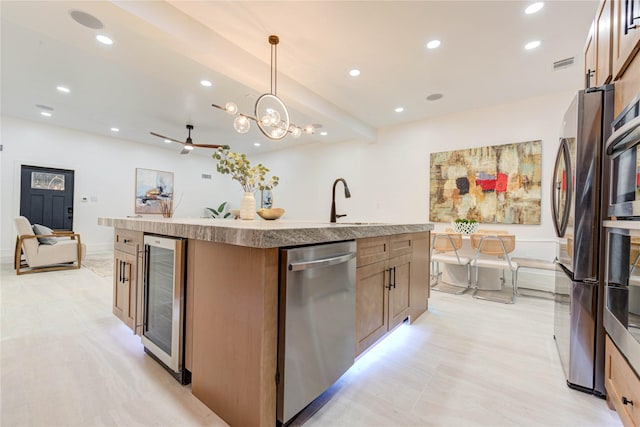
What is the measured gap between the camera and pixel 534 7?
7.59 ft

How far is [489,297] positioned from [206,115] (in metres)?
5.34

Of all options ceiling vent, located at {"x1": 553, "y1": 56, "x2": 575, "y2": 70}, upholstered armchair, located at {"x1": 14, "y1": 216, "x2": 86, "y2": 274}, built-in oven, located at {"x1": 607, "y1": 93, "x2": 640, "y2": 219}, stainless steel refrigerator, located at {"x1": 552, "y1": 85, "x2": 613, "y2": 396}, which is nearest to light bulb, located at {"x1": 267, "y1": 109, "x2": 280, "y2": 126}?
stainless steel refrigerator, located at {"x1": 552, "y1": 85, "x2": 613, "y2": 396}

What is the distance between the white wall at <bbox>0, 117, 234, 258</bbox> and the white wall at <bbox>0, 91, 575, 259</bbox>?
15 mm

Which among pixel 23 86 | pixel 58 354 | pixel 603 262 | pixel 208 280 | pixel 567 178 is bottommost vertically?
pixel 58 354

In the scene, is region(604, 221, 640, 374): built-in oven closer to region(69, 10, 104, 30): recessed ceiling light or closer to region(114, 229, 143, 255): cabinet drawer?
region(114, 229, 143, 255): cabinet drawer

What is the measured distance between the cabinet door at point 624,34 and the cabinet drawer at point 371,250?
1449 mm

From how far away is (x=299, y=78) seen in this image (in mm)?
3664

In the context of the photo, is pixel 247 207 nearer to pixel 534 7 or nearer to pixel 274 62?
pixel 274 62

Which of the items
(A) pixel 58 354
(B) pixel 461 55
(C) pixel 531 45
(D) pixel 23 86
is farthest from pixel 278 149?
(A) pixel 58 354

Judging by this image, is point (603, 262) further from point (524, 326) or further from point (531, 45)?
point (531, 45)

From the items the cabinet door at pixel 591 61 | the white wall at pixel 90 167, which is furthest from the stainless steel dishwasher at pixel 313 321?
the white wall at pixel 90 167

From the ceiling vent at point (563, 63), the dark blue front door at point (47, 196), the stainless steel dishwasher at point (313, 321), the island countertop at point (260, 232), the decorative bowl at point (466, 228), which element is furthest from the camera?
the dark blue front door at point (47, 196)

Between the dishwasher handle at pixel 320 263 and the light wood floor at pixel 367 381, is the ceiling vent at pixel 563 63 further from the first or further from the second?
the dishwasher handle at pixel 320 263

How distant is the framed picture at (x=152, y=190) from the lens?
22.6ft
